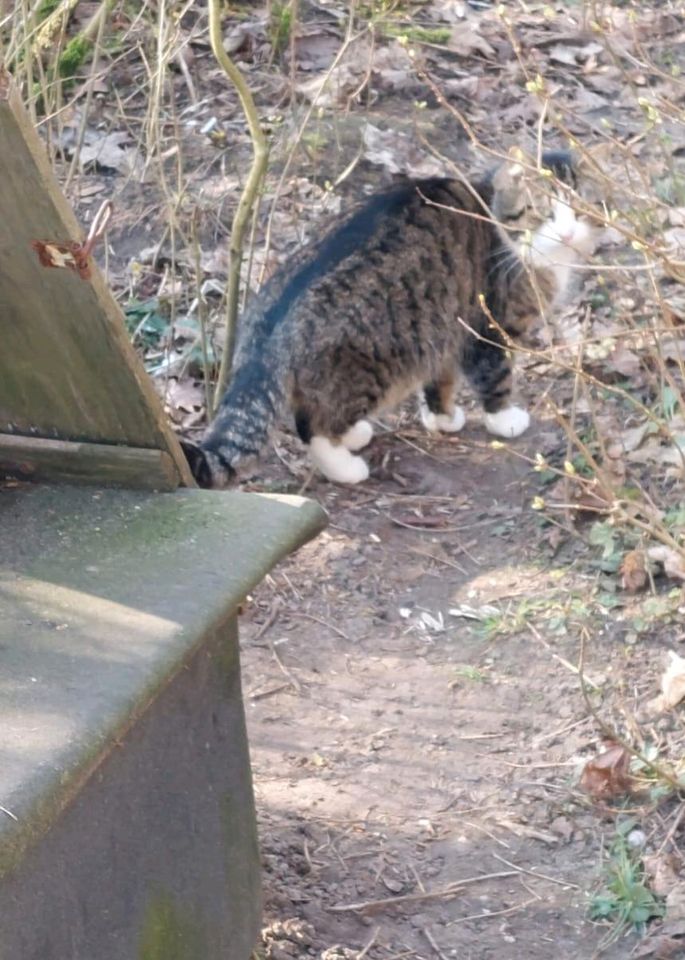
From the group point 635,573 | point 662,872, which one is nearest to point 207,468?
point 635,573

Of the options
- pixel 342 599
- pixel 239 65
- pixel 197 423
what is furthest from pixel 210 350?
pixel 239 65

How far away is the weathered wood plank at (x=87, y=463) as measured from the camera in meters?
2.01

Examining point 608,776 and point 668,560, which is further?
point 668,560

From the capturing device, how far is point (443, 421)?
441 centimetres

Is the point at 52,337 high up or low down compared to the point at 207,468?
up

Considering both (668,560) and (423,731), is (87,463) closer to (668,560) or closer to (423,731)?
(423,731)

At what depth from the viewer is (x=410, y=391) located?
421 centimetres

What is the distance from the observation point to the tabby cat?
3.76 m

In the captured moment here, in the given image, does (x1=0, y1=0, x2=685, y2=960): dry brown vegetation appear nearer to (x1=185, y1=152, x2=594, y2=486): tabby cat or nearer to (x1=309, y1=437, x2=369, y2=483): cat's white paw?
(x1=309, y1=437, x2=369, y2=483): cat's white paw

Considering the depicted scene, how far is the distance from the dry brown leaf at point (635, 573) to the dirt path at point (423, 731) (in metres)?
0.17

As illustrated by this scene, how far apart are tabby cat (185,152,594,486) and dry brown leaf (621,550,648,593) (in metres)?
0.86

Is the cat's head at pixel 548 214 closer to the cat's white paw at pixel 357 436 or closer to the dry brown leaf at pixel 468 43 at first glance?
the cat's white paw at pixel 357 436

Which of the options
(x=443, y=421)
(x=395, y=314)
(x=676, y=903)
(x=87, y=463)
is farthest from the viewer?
(x=443, y=421)

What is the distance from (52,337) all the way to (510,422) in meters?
2.57
